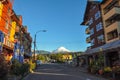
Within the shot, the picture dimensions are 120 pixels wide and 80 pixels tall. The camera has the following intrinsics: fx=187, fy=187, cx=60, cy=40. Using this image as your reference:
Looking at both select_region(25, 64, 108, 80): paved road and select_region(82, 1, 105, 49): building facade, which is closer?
select_region(25, 64, 108, 80): paved road

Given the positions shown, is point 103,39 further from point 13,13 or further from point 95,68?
point 13,13

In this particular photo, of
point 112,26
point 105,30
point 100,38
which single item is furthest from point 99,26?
point 112,26

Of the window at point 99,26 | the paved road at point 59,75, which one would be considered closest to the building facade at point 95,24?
the window at point 99,26

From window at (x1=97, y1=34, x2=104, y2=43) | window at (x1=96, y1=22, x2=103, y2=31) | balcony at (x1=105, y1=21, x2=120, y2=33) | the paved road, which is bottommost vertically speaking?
the paved road

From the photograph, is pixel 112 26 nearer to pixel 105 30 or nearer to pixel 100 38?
pixel 105 30

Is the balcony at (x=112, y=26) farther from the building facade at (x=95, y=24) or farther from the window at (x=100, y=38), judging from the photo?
the building facade at (x=95, y=24)

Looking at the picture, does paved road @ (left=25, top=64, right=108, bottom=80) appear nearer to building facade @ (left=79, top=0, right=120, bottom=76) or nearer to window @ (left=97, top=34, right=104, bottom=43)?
building facade @ (left=79, top=0, right=120, bottom=76)

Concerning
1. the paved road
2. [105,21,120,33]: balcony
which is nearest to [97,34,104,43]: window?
[105,21,120,33]: balcony

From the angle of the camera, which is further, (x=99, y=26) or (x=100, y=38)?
(x=99, y=26)

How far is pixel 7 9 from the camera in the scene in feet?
115

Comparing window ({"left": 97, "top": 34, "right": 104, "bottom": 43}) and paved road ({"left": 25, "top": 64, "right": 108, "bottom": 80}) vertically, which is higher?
window ({"left": 97, "top": 34, "right": 104, "bottom": 43})

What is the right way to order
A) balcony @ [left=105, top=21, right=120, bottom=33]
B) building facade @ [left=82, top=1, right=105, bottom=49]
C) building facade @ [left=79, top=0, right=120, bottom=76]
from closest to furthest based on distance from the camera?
1. building facade @ [left=79, top=0, right=120, bottom=76]
2. balcony @ [left=105, top=21, right=120, bottom=33]
3. building facade @ [left=82, top=1, right=105, bottom=49]

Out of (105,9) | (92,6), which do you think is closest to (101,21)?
(105,9)

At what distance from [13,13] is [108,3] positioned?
66.5 feet
